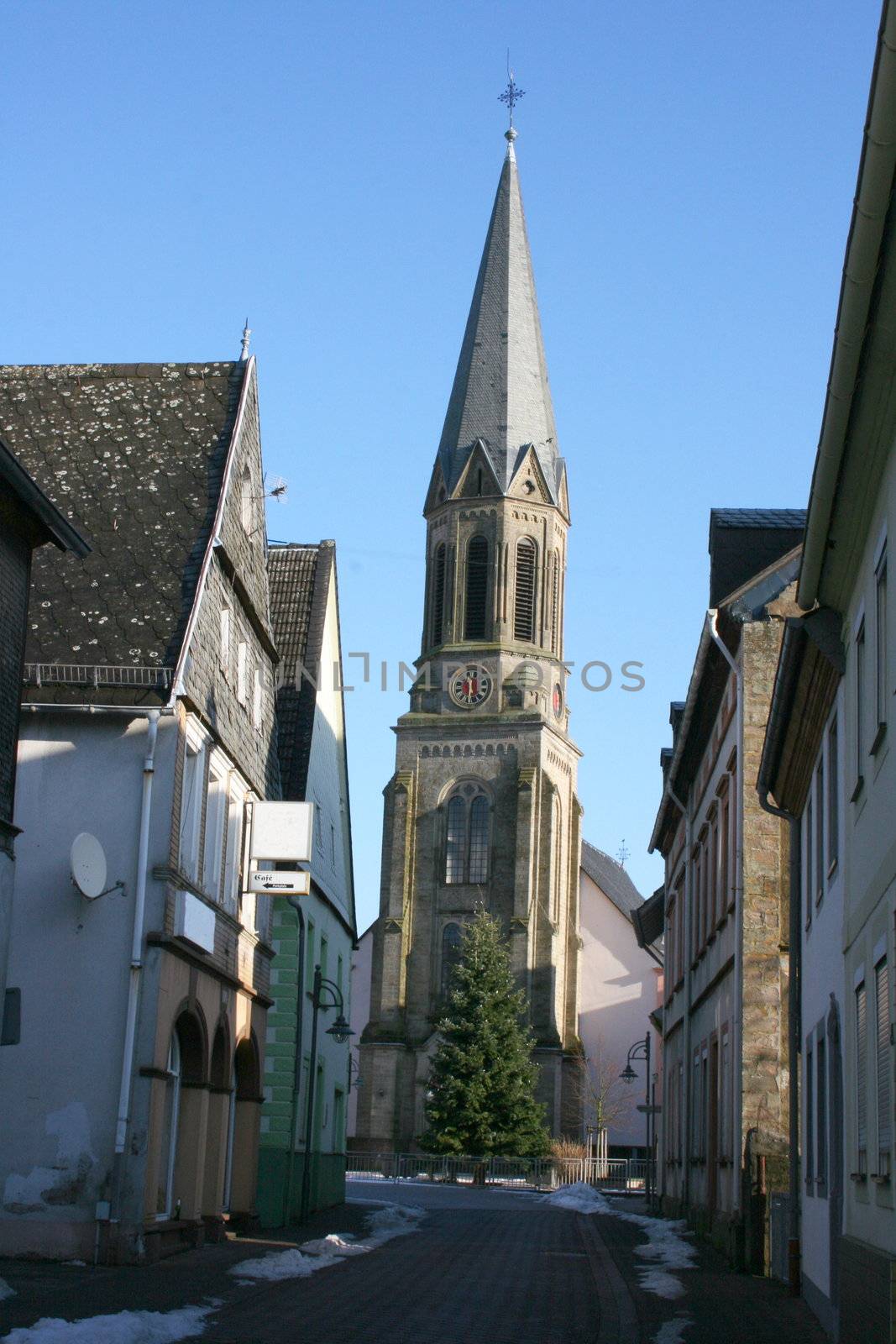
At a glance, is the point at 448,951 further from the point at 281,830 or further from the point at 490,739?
the point at 281,830

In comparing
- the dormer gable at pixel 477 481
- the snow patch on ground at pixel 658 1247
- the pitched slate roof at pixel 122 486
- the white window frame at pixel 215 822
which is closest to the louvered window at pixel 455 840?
the dormer gable at pixel 477 481

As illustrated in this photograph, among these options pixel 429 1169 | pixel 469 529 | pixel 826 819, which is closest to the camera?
pixel 826 819

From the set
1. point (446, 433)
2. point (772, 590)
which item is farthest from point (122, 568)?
point (446, 433)

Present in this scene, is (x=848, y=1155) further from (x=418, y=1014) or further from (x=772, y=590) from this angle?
(x=418, y=1014)

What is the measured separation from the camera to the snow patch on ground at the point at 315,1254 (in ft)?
59.0

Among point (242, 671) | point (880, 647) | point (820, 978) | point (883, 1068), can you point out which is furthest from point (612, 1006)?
point (880, 647)

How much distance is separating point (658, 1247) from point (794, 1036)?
863 centimetres

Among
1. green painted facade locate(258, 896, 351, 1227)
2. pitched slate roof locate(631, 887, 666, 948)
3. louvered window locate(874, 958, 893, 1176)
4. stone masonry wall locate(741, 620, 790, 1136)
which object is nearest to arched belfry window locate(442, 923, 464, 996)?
pitched slate roof locate(631, 887, 666, 948)

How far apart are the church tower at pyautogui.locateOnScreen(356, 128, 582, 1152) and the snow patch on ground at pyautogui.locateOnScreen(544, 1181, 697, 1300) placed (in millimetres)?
26012

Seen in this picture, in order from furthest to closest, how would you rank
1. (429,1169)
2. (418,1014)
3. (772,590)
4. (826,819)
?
(418,1014) < (429,1169) < (772,590) < (826,819)

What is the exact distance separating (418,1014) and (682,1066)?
41.5 meters

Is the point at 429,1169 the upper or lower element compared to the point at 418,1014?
lower

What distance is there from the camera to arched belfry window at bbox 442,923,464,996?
75250 mm

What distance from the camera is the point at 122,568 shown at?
20.8 meters
